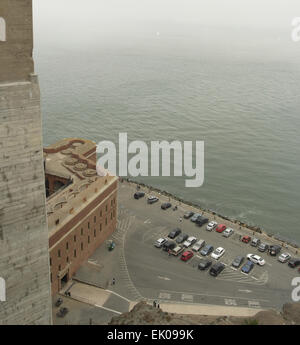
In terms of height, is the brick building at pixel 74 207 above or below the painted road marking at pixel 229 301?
above

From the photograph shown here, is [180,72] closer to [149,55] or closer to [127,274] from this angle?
[149,55]

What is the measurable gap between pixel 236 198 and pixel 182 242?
63.1 ft

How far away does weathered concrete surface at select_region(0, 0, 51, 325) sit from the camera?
18.3 meters

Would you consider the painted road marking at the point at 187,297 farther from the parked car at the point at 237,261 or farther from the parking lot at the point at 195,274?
the parked car at the point at 237,261

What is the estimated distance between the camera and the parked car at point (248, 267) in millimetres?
40156

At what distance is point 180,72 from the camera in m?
133

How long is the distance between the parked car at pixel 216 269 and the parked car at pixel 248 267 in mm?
1912

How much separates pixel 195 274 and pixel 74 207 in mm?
12385

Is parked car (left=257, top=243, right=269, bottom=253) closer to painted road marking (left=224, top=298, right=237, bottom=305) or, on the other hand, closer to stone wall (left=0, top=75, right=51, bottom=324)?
painted road marking (left=224, top=298, right=237, bottom=305)

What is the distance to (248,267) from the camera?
40.4 metres

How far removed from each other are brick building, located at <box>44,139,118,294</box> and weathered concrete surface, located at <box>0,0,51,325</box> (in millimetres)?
11253

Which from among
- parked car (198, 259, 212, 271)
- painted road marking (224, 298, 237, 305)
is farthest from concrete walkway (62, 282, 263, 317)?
parked car (198, 259, 212, 271)

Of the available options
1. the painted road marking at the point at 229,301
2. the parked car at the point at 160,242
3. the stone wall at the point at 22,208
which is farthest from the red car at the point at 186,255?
the stone wall at the point at 22,208

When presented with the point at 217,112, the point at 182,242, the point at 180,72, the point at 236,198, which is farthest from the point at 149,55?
the point at 182,242
